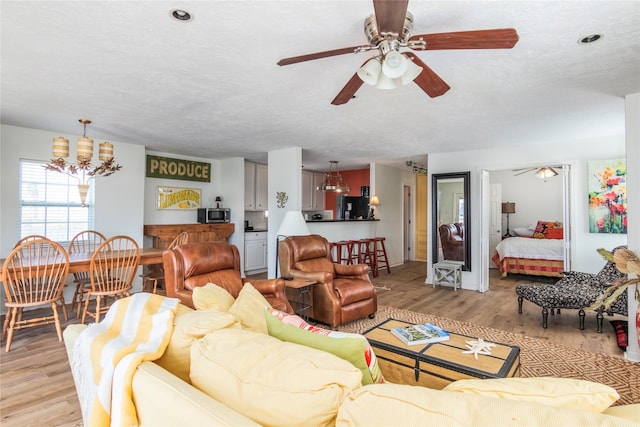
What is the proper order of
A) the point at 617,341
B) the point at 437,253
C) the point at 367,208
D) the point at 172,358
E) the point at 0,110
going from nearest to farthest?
the point at 172,358 → the point at 617,341 → the point at 0,110 → the point at 437,253 → the point at 367,208

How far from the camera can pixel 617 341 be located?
317 cm

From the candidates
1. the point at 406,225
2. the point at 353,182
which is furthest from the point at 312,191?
the point at 406,225

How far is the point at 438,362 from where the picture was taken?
6.26 feet

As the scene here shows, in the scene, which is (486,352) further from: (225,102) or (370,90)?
(225,102)

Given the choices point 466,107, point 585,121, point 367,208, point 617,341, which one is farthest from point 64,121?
point 617,341

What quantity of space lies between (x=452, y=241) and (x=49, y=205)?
6.13 m

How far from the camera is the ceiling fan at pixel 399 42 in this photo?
1434 millimetres

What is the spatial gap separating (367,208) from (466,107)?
4.07 meters

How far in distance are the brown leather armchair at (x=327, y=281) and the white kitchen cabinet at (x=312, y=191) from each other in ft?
12.5

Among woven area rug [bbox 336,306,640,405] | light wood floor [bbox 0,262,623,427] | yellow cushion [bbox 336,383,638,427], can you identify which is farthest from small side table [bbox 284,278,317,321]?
yellow cushion [bbox 336,383,638,427]

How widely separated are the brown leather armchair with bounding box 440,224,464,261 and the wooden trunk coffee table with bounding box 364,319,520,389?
3623 mm

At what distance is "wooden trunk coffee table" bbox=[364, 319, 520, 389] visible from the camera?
1.83 meters

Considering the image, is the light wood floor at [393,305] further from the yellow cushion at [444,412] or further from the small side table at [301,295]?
the yellow cushion at [444,412]

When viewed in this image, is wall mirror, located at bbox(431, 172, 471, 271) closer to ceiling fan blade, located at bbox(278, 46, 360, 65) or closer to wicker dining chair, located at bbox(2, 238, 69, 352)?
ceiling fan blade, located at bbox(278, 46, 360, 65)
